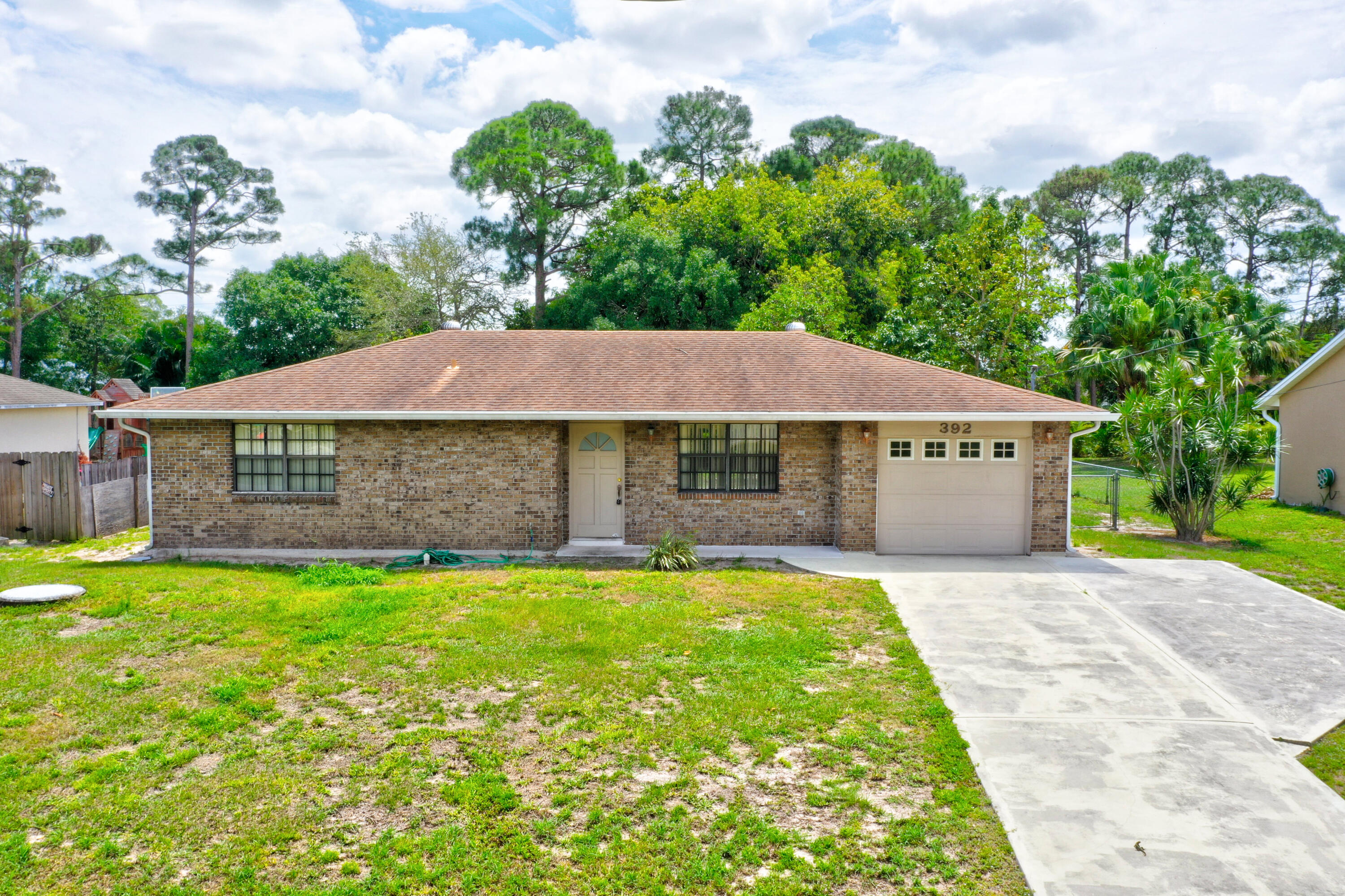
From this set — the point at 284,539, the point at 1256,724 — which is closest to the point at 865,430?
the point at 1256,724

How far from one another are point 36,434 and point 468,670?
20.7m

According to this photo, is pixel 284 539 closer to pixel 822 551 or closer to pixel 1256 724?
pixel 822 551

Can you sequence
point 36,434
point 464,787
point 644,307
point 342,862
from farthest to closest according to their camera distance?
point 644,307
point 36,434
point 464,787
point 342,862

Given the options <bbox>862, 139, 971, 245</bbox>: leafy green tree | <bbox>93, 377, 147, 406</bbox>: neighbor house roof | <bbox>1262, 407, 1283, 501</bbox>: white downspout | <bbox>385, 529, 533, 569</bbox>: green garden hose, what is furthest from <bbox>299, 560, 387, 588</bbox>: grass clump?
<bbox>93, 377, 147, 406</bbox>: neighbor house roof

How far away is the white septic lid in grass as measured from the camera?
31.0 ft

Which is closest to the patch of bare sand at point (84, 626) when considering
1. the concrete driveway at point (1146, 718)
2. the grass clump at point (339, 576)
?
the grass clump at point (339, 576)

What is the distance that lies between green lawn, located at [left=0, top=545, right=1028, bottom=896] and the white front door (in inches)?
171

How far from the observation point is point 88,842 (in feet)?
14.7

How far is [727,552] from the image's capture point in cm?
1302

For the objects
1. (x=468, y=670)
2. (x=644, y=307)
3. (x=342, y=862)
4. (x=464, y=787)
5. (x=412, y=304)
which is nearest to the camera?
(x=342, y=862)

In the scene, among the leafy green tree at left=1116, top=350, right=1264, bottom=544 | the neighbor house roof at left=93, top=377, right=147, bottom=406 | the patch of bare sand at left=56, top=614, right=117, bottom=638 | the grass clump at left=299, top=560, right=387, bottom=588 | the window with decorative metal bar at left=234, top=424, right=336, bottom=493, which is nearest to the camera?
the patch of bare sand at left=56, top=614, right=117, bottom=638

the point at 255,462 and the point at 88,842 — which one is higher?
the point at 255,462

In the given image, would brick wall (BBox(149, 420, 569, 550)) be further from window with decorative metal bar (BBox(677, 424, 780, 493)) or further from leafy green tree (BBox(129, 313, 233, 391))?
leafy green tree (BBox(129, 313, 233, 391))

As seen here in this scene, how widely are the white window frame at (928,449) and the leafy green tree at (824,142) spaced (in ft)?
109
